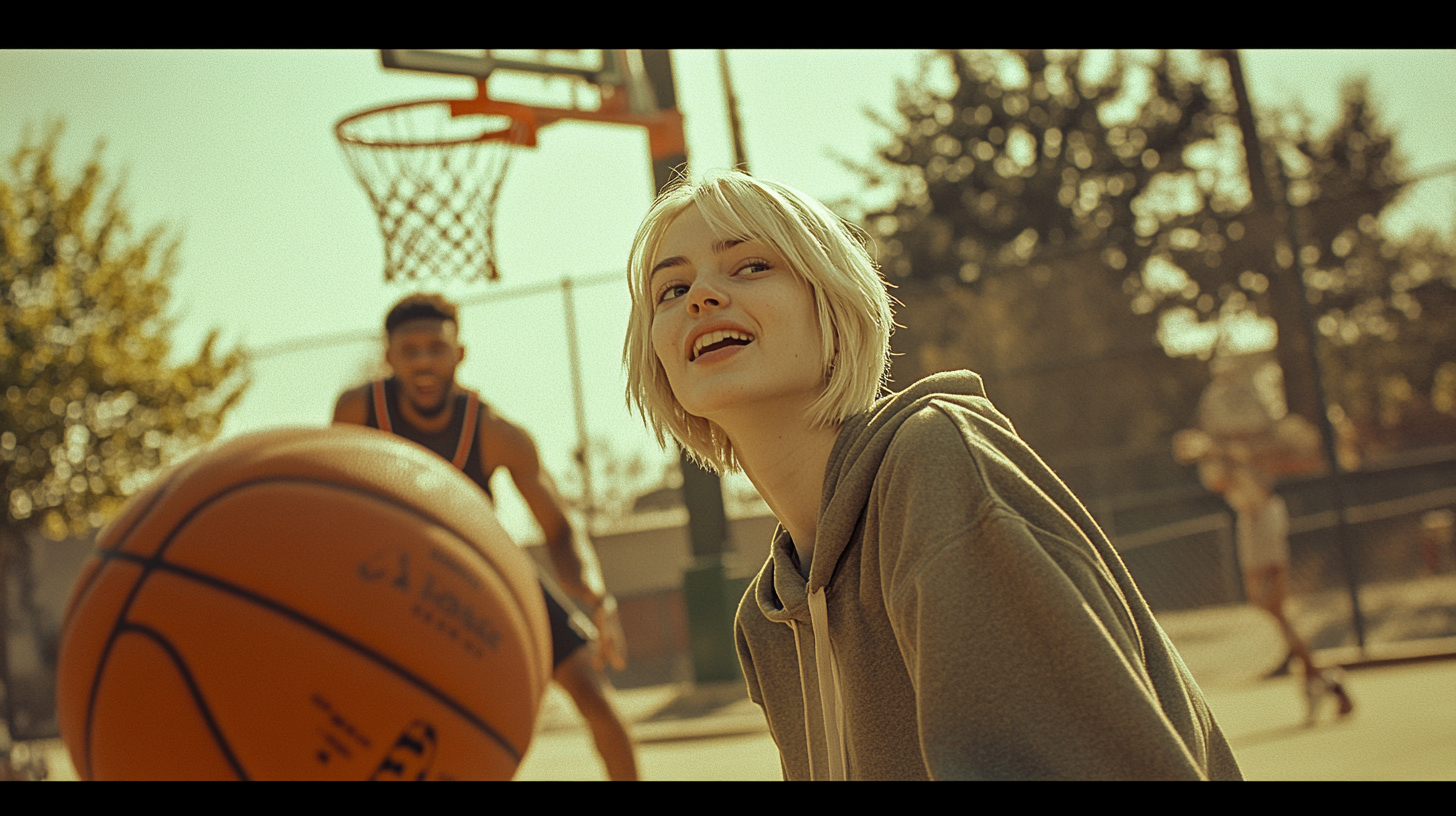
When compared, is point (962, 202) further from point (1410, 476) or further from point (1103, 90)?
point (1410, 476)

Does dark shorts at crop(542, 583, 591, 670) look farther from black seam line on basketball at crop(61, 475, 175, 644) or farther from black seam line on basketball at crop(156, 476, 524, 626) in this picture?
black seam line on basketball at crop(61, 475, 175, 644)

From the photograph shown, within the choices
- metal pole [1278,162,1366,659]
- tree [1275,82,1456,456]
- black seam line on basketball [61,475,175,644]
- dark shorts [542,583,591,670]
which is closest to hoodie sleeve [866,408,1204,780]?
black seam line on basketball [61,475,175,644]

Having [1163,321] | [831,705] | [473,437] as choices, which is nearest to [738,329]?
[831,705]

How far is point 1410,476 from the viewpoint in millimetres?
9422

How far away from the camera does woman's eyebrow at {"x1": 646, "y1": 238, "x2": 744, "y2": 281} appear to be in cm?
166

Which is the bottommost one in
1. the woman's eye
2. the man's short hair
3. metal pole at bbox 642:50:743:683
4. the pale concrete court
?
the pale concrete court

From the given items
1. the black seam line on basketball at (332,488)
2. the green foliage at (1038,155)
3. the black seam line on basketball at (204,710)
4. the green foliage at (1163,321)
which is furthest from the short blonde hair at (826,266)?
the green foliage at (1038,155)

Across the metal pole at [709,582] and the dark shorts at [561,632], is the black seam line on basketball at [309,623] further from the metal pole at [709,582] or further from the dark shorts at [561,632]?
the metal pole at [709,582]

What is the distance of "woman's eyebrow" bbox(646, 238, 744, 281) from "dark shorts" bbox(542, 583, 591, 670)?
7.50 feet

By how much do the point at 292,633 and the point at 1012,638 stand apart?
1.44 metres

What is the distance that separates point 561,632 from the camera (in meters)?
3.90

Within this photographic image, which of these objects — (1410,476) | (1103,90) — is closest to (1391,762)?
(1410,476)

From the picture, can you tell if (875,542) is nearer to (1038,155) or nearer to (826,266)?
(826,266)

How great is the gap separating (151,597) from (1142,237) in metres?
8.12
